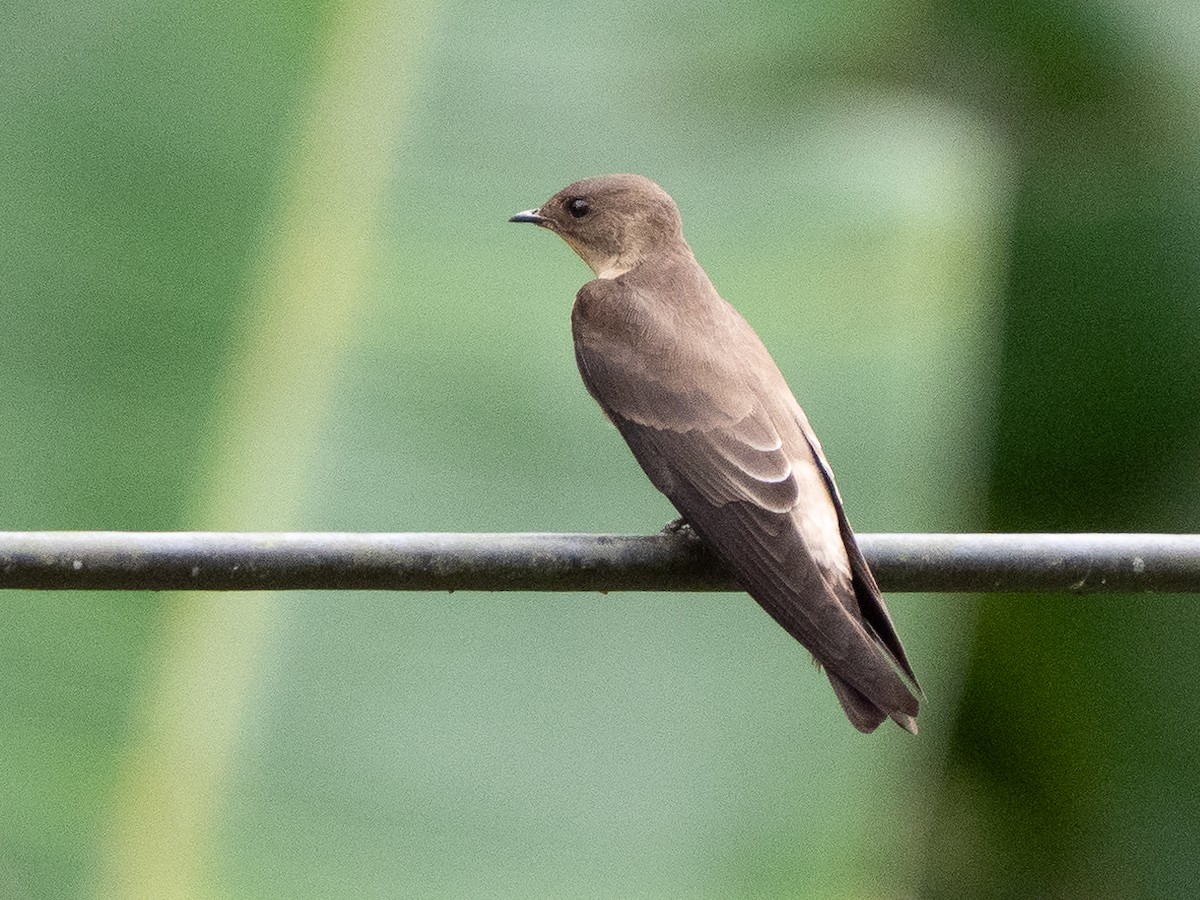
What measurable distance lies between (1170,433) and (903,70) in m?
0.69

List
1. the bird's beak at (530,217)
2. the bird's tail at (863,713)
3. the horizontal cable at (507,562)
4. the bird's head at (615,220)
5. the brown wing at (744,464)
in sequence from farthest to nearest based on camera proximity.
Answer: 1. the bird's head at (615,220)
2. the bird's beak at (530,217)
3. the brown wing at (744,464)
4. the bird's tail at (863,713)
5. the horizontal cable at (507,562)

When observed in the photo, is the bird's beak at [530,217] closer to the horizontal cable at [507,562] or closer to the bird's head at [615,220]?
the bird's head at [615,220]

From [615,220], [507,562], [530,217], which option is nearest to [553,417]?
[530,217]

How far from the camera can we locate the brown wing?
1.88 meters

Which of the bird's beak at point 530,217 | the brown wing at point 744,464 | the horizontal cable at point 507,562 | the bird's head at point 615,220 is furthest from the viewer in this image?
the bird's head at point 615,220

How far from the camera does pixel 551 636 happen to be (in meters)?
2.00

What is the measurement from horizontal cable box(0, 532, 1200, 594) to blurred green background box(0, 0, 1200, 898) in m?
0.42

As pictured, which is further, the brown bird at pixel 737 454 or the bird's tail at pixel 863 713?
the brown bird at pixel 737 454

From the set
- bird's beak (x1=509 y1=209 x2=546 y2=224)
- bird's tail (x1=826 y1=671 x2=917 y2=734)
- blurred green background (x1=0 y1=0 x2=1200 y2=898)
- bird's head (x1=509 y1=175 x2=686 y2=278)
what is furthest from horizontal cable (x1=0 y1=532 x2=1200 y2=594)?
bird's head (x1=509 y1=175 x2=686 y2=278)

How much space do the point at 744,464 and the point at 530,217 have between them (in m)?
0.62

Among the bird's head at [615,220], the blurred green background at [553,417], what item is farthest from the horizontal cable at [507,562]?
the bird's head at [615,220]

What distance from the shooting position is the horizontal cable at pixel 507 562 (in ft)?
4.31

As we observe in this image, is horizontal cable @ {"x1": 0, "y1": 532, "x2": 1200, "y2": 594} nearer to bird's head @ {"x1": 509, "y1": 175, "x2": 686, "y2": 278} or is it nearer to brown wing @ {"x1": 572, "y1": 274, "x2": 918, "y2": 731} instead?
brown wing @ {"x1": 572, "y1": 274, "x2": 918, "y2": 731}

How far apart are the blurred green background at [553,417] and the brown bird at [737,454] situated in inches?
2.8
